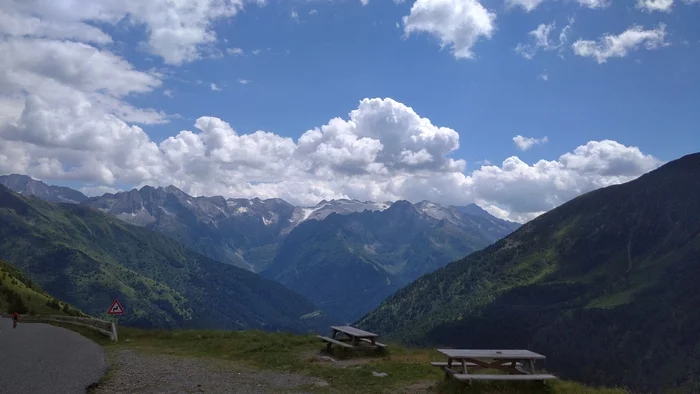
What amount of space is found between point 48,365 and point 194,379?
8.33 meters

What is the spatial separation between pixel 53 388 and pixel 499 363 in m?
16.6

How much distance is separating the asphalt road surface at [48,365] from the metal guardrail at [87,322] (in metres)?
2.66

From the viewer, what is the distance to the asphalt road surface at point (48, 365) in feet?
58.9

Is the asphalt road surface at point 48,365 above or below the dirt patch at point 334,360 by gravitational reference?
above

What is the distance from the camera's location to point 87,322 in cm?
4762

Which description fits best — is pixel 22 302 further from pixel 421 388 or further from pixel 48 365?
pixel 421 388

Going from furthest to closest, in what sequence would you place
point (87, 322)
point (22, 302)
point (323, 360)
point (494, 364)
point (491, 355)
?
point (22, 302) < point (87, 322) < point (323, 360) < point (494, 364) < point (491, 355)

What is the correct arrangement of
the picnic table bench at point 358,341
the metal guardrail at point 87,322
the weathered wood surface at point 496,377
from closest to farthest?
the weathered wood surface at point 496,377 → the picnic table bench at point 358,341 → the metal guardrail at point 87,322

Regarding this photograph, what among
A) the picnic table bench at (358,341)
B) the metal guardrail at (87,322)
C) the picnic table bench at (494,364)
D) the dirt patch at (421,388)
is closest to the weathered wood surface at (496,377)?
the picnic table bench at (494,364)

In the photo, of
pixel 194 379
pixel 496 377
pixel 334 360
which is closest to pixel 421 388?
pixel 496 377

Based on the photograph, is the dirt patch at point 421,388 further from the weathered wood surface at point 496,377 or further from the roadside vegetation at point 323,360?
the weathered wood surface at point 496,377

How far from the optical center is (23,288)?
82875 millimetres

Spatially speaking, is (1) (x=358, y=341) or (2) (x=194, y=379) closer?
(2) (x=194, y=379)

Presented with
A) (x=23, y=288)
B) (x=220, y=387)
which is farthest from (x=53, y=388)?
(x=23, y=288)
